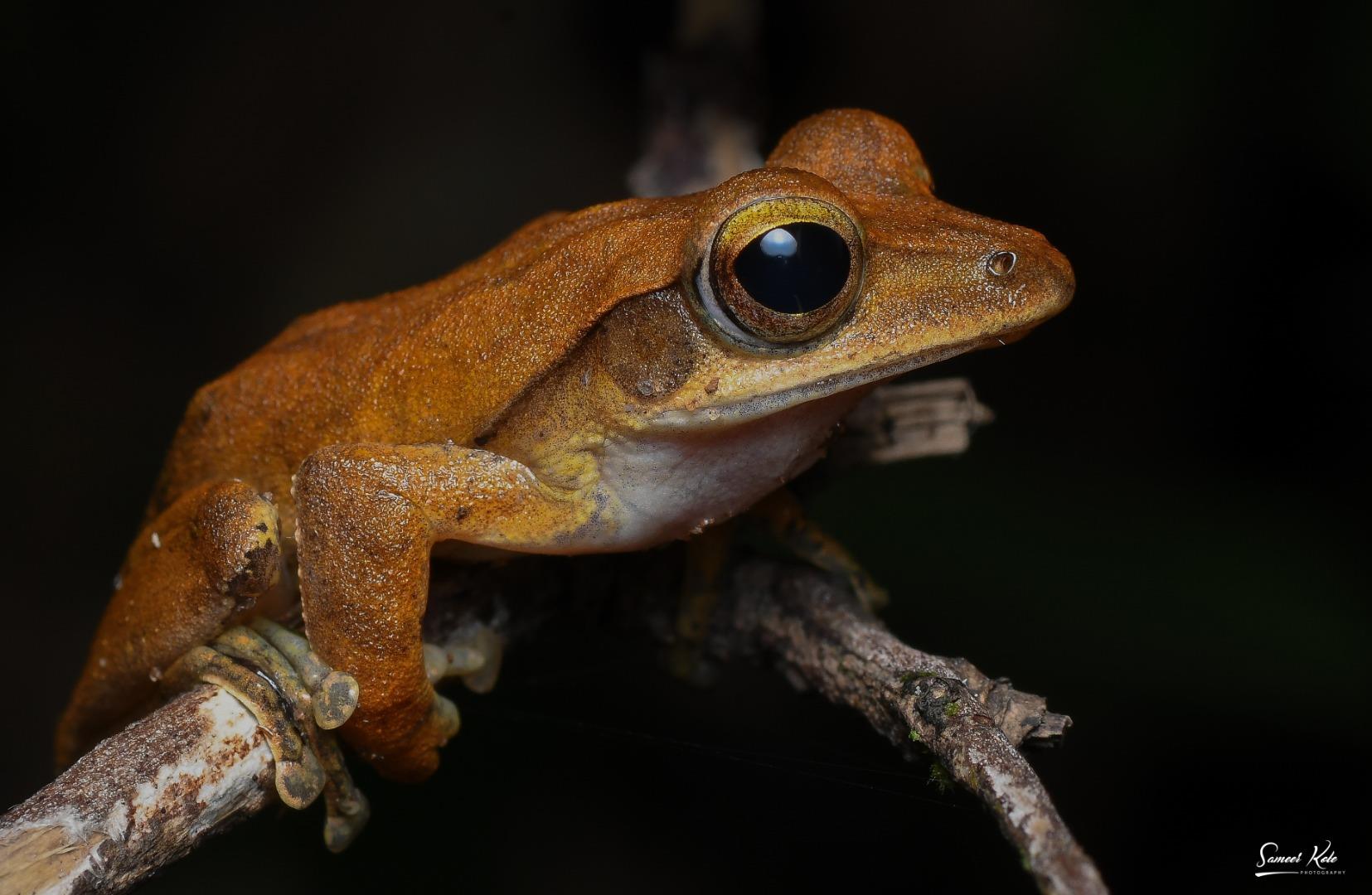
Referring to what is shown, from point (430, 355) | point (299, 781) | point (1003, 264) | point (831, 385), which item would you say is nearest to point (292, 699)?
point (299, 781)

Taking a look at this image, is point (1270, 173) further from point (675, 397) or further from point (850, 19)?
point (675, 397)

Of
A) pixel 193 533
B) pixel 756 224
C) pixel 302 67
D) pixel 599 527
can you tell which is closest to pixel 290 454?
pixel 193 533

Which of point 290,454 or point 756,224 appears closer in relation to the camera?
point 756,224

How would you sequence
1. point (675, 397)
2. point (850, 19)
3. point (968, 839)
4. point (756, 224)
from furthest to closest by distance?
1. point (850, 19)
2. point (968, 839)
3. point (675, 397)
4. point (756, 224)

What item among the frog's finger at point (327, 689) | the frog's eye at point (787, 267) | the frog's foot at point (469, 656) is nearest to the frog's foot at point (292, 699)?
the frog's finger at point (327, 689)

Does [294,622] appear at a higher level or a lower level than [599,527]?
lower

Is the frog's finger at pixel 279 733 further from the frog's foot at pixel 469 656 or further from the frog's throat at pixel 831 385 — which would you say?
the frog's throat at pixel 831 385
